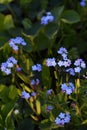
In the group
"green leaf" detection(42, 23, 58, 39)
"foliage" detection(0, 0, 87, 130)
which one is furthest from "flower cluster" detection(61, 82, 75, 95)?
"green leaf" detection(42, 23, 58, 39)

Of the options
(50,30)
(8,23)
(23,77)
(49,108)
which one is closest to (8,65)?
(23,77)

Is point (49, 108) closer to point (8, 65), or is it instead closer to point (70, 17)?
point (8, 65)

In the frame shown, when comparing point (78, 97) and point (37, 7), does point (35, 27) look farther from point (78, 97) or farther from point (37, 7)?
point (78, 97)

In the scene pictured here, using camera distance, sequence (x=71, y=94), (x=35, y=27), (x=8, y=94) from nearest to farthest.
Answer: (x=71, y=94)
(x=8, y=94)
(x=35, y=27)

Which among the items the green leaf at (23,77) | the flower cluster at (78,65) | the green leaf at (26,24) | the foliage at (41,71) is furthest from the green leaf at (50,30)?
the flower cluster at (78,65)

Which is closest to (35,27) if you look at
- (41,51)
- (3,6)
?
(41,51)

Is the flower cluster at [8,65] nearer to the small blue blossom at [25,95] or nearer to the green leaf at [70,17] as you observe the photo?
the small blue blossom at [25,95]

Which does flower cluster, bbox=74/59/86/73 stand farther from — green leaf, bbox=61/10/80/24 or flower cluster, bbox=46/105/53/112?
green leaf, bbox=61/10/80/24

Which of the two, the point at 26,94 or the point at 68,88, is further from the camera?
the point at 26,94
